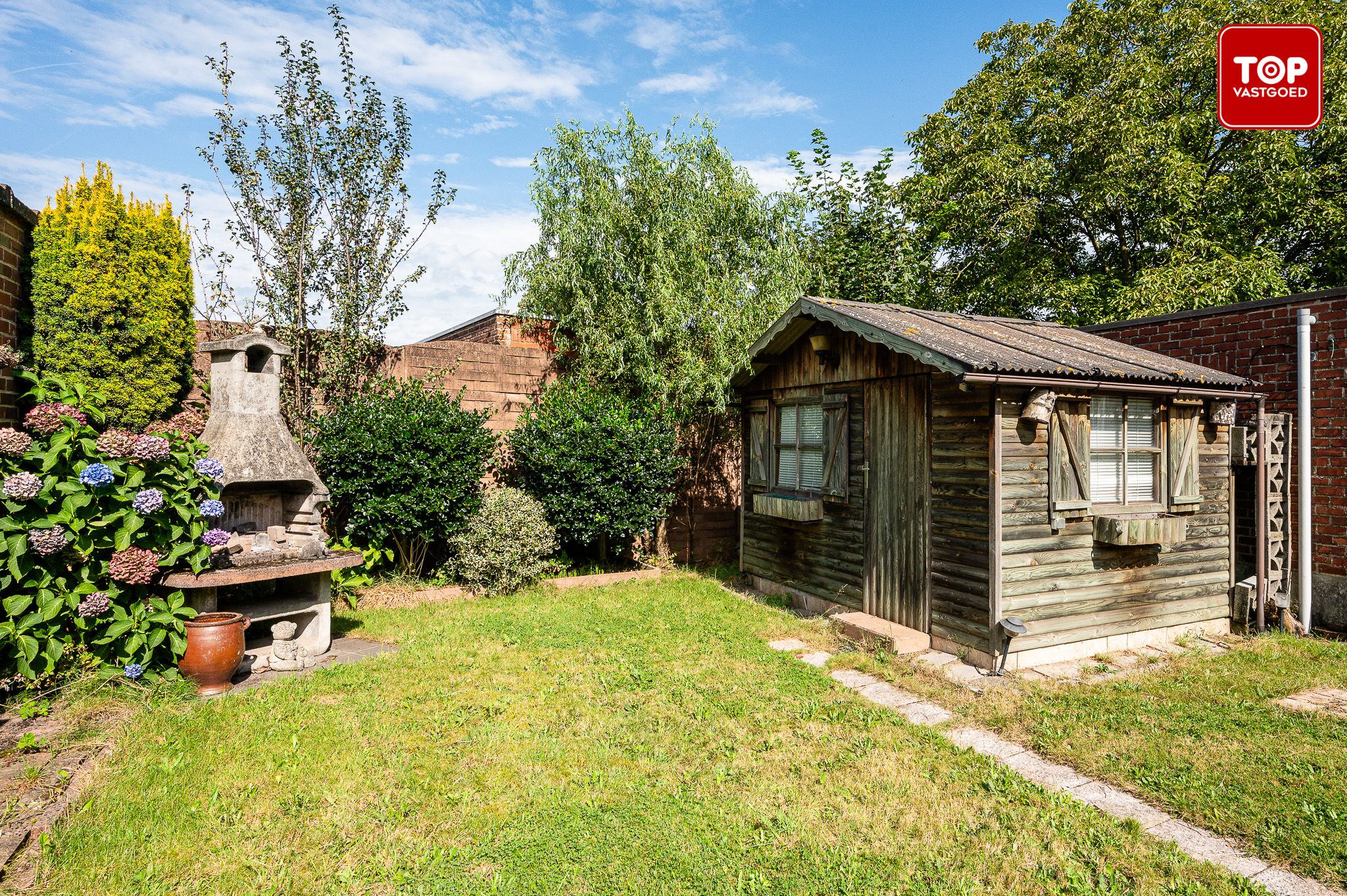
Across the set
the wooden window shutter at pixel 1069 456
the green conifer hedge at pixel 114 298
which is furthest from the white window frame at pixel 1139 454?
the green conifer hedge at pixel 114 298

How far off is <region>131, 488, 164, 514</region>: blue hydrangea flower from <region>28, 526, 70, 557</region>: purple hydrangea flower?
0.42 m

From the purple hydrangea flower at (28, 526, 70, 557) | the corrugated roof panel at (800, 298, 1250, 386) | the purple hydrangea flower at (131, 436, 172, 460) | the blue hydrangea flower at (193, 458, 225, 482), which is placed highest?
the corrugated roof panel at (800, 298, 1250, 386)

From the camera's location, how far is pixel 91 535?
4.69m

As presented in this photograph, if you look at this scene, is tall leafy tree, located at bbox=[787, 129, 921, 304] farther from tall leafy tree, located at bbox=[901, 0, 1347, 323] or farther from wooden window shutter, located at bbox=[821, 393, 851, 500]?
wooden window shutter, located at bbox=[821, 393, 851, 500]

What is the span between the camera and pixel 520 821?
3578 mm

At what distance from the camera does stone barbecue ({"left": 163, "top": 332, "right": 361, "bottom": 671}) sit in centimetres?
572

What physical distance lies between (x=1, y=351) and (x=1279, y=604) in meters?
11.1

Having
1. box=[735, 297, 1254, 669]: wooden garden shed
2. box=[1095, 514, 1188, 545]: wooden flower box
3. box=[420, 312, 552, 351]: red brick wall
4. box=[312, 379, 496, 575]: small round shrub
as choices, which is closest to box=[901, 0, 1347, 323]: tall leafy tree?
box=[735, 297, 1254, 669]: wooden garden shed

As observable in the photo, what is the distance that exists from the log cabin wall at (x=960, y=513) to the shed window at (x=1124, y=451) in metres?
1.22

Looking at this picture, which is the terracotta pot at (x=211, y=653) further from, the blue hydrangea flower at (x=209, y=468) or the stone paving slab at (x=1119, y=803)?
the stone paving slab at (x=1119, y=803)

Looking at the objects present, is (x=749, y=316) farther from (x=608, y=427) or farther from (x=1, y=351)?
(x=1, y=351)

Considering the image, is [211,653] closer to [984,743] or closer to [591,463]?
[591,463]

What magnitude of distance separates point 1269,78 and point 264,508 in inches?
578

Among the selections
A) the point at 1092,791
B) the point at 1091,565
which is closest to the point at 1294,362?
the point at 1091,565
